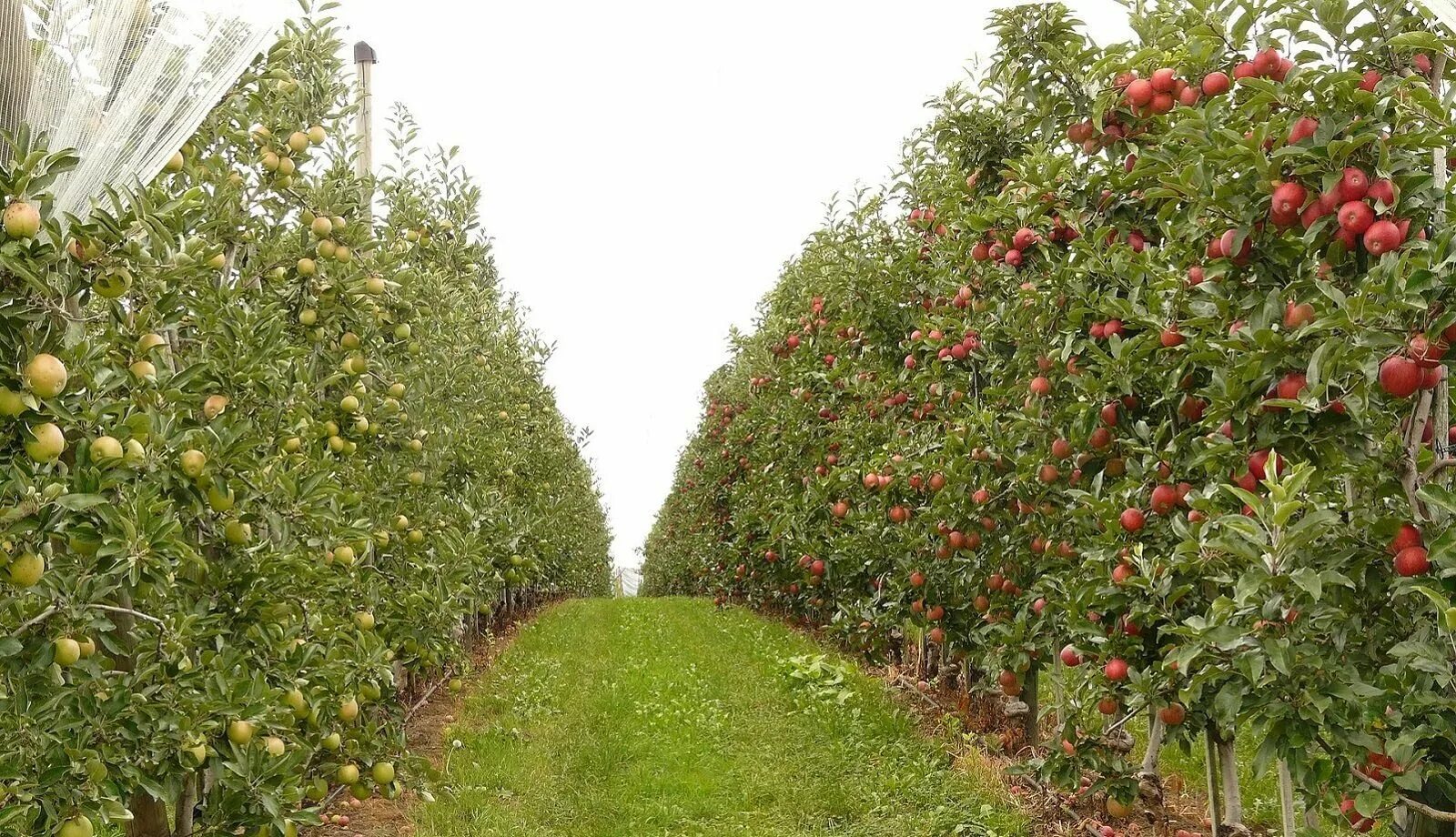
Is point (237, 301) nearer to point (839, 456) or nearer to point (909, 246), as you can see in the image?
point (909, 246)

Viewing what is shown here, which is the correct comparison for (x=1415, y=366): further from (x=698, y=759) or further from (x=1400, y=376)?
(x=698, y=759)

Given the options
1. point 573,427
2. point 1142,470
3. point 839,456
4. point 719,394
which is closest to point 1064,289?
point 1142,470

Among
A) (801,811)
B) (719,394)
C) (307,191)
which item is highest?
(719,394)

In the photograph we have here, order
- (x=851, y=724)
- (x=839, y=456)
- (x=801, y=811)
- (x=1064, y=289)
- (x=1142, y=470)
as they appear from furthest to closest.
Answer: (x=839, y=456)
(x=851, y=724)
(x=801, y=811)
(x=1064, y=289)
(x=1142, y=470)

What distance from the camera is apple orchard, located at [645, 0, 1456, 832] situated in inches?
103

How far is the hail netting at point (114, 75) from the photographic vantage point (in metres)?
2.53

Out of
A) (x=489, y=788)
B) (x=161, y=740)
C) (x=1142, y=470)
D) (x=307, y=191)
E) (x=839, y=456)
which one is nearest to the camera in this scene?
(x=161, y=740)

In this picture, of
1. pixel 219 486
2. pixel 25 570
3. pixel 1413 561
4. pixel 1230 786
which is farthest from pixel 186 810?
pixel 1230 786

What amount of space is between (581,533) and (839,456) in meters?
12.8

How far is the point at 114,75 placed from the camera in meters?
2.73

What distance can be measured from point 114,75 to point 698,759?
622cm

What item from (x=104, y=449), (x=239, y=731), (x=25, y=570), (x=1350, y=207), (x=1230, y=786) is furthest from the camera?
(x=1230, y=786)

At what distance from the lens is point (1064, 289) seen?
4684 millimetres

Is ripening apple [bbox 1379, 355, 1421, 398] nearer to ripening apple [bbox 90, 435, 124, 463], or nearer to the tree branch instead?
ripening apple [bbox 90, 435, 124, 463]
